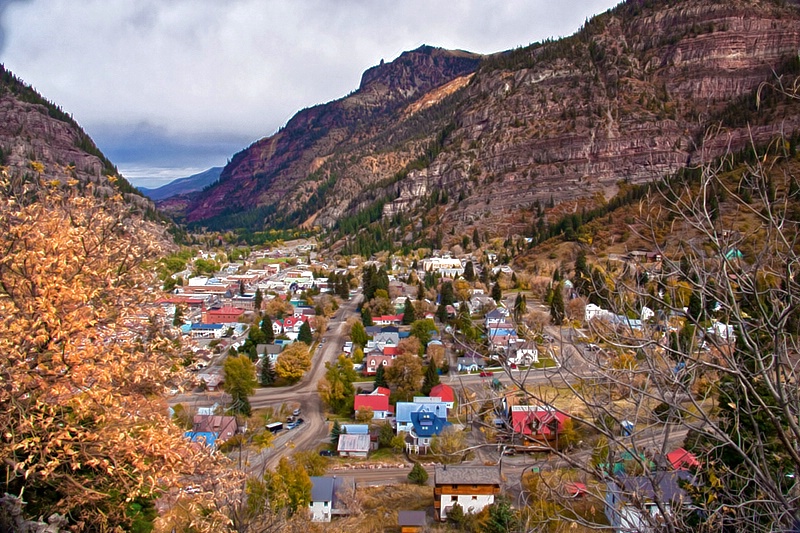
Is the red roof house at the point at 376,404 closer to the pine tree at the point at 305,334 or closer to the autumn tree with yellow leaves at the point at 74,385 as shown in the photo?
the pine tree at the point at 305,334

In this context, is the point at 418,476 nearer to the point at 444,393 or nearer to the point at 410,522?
the point at 410,522

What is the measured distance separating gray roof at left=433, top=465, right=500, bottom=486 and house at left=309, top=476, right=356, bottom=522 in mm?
2619

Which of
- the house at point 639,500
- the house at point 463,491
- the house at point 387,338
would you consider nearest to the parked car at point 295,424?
the house at point 463,491

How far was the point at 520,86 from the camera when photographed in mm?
81438

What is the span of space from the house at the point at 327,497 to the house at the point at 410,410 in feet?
16.4

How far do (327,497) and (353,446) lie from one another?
3.85 meters

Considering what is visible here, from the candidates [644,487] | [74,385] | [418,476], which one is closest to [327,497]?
[418,476]

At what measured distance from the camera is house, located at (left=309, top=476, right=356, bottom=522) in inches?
542

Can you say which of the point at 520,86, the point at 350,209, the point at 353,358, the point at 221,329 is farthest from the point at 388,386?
the point at 350,209

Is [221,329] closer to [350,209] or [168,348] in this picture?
[168,348]

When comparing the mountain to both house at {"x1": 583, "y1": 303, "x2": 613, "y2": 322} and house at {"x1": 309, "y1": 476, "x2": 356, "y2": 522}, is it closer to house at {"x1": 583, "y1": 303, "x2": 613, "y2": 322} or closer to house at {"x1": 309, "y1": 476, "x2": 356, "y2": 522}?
house at {"x1": 309, "y1": 476, "x2": 356, "y2": 522}

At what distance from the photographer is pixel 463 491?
45.7 ft

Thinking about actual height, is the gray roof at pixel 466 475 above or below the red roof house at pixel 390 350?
below

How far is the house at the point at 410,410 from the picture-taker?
19.2 m
